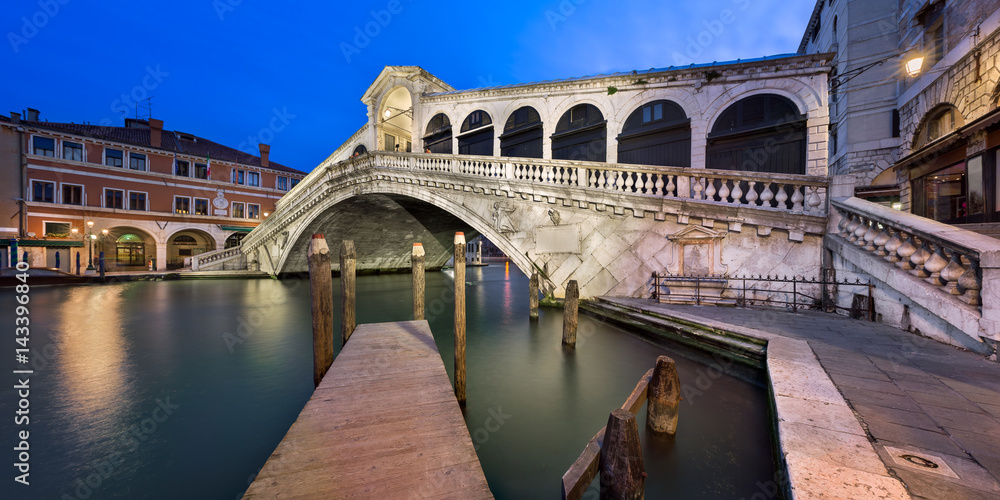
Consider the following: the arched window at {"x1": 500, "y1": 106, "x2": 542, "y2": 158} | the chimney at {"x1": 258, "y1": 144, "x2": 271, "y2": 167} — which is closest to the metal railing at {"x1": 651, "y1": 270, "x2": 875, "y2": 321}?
the arched window at {"x1": 500, "y1": 106, "x2": 542, "y2": 158}

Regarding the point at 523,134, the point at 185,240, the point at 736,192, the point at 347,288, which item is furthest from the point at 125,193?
the point at 736,192

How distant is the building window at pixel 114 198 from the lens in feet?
68.1

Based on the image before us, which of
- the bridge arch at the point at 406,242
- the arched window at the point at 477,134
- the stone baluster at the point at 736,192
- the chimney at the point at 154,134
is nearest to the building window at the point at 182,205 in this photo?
the chimney at the point at 154,134

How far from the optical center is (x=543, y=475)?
3297 mm

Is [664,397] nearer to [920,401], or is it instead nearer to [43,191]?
[920,401]

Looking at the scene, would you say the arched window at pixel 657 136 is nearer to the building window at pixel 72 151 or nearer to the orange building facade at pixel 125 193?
the orange building facade at pixel 125 193

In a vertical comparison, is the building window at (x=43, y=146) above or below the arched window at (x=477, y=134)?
above

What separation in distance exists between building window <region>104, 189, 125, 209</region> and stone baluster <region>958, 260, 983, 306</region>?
33127 mm

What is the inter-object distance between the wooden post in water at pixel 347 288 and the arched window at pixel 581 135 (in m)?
8.88

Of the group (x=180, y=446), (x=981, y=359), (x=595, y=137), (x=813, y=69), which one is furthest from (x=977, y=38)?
(x=180, y=446)

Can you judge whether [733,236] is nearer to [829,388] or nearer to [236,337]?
[829,388]

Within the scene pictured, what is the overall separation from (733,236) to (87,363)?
1256 cm

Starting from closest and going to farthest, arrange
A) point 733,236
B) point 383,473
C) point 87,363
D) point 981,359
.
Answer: point 383,473 < point 981,359 < point 87,363 < point 733,236

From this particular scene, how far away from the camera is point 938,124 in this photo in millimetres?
10297
